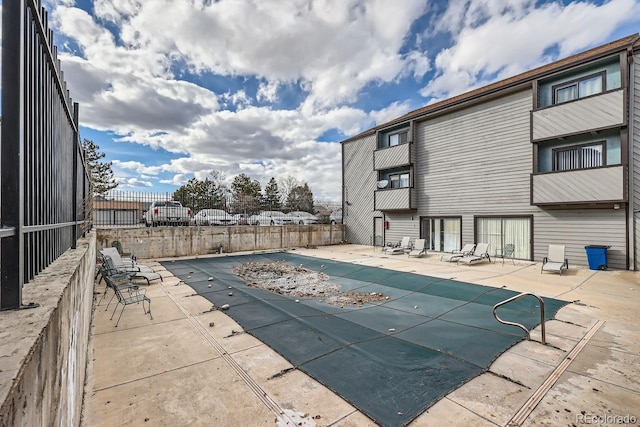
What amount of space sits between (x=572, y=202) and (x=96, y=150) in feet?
115

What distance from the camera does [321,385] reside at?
3.25 m

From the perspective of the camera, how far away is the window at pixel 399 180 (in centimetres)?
1703

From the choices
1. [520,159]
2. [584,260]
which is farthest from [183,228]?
[584,260]

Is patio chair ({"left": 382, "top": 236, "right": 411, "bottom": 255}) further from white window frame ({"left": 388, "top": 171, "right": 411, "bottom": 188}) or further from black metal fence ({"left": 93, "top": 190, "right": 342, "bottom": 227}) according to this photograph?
black metal fence ({"left": 93, "top": 190, "right": 342, "bottom": 227})

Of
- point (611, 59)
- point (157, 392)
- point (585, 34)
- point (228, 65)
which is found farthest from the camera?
point (228, 65)

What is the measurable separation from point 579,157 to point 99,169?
117ft

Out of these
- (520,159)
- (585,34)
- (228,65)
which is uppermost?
(585,34)

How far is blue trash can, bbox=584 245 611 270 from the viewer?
996 centimetres

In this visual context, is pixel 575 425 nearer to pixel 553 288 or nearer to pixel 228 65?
pixel 553 288

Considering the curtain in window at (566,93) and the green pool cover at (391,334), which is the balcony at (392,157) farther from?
the green pool cover at (391,334)

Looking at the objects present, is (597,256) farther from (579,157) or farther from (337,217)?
(337,217)
